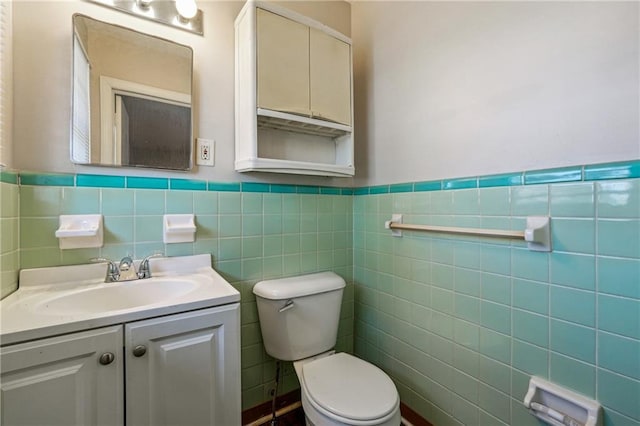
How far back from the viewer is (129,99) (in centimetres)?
115

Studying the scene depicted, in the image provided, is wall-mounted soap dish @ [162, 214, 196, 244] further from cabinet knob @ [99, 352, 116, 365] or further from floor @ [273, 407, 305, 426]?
floor @ [273, 407, 305, 426]

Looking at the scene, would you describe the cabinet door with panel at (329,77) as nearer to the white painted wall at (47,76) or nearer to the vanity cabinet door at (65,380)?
the white painted wall at (47,76)

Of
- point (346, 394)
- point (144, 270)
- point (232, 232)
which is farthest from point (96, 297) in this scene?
point (346, 394)

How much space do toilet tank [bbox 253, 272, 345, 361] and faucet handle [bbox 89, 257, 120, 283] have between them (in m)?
0.57

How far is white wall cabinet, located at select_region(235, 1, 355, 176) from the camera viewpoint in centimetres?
127


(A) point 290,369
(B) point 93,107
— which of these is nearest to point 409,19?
(B) point 93,107

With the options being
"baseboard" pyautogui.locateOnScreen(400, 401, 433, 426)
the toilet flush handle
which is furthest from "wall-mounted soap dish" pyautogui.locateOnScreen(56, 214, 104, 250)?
"baseboard" pyautogui.locateOnScreen(400, 401, 433, 426)

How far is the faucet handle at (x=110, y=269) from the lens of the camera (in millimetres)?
1077

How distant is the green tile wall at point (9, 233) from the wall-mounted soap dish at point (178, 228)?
45cm

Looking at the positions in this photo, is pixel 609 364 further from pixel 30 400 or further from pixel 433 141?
pixel 30 400

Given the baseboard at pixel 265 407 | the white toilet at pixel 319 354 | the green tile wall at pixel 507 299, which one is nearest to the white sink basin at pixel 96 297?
the white toilet at pixel 319 354

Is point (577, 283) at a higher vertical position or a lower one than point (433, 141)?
lower

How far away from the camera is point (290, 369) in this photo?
1.56 metres

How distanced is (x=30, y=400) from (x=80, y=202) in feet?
2.20
